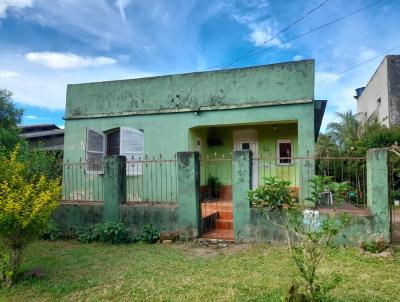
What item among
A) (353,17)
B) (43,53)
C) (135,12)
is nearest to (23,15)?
(43,53)

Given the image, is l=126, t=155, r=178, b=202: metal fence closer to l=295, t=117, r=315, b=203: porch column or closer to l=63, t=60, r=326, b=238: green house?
l=63, t=60, r=326, b=238: green house

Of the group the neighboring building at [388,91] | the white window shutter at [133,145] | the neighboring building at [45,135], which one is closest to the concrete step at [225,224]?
the white window shutter at [133,145]

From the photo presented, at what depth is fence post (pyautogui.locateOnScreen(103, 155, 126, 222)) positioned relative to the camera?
8.53 metres

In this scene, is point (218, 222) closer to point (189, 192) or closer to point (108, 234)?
point (189, 192)

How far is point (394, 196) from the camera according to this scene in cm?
1479

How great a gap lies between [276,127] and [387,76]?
1082 cm

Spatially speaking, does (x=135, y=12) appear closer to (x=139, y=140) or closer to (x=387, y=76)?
(x=139, y=140)

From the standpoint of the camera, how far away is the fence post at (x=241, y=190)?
7.64 meters

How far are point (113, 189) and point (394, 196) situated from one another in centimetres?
1237

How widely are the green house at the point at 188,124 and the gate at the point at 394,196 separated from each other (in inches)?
90.1

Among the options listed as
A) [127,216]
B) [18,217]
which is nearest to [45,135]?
[127,216]

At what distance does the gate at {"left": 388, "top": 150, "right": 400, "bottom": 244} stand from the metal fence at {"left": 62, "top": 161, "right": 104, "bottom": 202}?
844 centimetres

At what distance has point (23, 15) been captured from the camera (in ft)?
32.0

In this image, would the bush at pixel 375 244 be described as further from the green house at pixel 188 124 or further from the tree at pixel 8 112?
the tree at pixel 8 112
